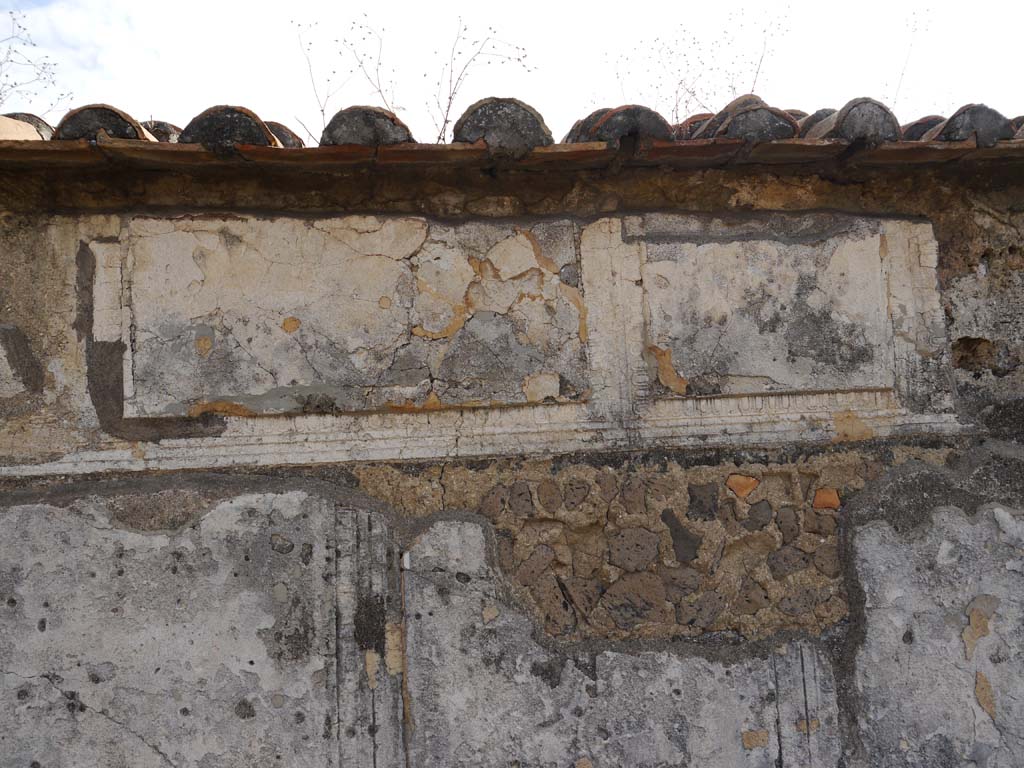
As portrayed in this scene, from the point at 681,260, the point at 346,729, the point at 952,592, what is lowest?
the point at 346,729

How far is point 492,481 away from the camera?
2.61 m

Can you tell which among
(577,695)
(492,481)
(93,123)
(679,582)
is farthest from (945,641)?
(93,123)

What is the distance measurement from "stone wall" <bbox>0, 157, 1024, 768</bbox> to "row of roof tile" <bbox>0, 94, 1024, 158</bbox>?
0.25m

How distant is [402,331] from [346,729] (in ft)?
4.01

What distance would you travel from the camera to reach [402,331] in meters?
2.65

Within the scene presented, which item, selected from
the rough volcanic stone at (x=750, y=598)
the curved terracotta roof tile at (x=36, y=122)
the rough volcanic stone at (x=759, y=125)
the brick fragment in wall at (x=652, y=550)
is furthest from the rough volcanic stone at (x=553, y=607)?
the curved terracotta roof tile at (x=36, y=122)

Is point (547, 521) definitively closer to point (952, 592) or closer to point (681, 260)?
point (681, 260)

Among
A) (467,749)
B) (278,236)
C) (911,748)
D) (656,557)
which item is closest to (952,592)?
(911,748)

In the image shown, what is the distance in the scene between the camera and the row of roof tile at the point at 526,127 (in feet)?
7.48

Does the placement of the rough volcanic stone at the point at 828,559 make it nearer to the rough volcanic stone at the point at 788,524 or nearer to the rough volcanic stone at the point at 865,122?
the rough volcanic stone at the point at 788,524

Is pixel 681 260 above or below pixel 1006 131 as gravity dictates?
below

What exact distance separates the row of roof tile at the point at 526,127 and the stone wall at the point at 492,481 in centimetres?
25

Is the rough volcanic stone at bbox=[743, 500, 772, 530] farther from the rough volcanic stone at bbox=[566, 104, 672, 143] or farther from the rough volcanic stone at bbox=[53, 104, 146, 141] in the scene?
the rough volcanic stone at bbox=[53, 104, 146, 141]

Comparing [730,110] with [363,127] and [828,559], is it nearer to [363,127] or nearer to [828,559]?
[363,127]
